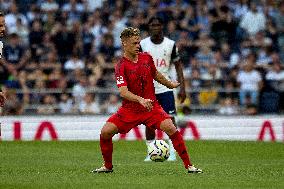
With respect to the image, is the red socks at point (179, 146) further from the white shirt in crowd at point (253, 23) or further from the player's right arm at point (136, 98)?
the white shirt in crowd at point (253, 23)

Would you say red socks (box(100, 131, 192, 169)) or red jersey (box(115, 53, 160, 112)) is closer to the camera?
red socks (box(100, 131, 192, 169))

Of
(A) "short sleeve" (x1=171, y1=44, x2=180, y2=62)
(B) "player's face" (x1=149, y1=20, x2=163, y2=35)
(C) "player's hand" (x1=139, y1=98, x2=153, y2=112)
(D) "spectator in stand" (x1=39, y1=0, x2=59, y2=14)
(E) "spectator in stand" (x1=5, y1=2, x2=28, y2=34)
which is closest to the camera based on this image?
(C) "player's hand" (x1=139, y1=98, x2=153, y2=112)

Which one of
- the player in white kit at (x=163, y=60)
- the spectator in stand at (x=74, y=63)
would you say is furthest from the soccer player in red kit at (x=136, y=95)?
the spectator in stand at (x=74, y=63)

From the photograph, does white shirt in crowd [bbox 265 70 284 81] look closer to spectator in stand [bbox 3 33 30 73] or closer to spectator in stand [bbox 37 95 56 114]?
spectator in stand [bbox 37 95 56 114]

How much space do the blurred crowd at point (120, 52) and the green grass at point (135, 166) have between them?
256 centimetres

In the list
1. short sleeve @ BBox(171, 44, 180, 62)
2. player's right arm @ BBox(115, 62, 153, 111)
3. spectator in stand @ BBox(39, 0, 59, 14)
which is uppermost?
spectator in stand @ BBox(39, 0, 59, 14)

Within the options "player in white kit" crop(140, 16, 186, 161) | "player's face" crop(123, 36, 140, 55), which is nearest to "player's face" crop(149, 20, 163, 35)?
"player in white kit" crop(140, 16, 186, 161)

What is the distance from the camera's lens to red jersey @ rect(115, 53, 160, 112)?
12.6 metres

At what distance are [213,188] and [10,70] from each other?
13.9m

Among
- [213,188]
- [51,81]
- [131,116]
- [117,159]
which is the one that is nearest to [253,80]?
[51,81]

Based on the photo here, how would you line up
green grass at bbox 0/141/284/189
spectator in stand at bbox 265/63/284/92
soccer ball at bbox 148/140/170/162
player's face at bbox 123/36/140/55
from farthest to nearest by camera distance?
1. spectator in stand at bbox 265/63/284/92
2. soccer ball at bbox 148/140/170/162
3. player's face at bbox 123/36/140/55
4. green grass at bbox 0/141/284/189

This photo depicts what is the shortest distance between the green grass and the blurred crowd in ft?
8.41

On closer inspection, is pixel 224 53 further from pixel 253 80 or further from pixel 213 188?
pixel 213 188

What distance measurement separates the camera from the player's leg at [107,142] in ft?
41.2
